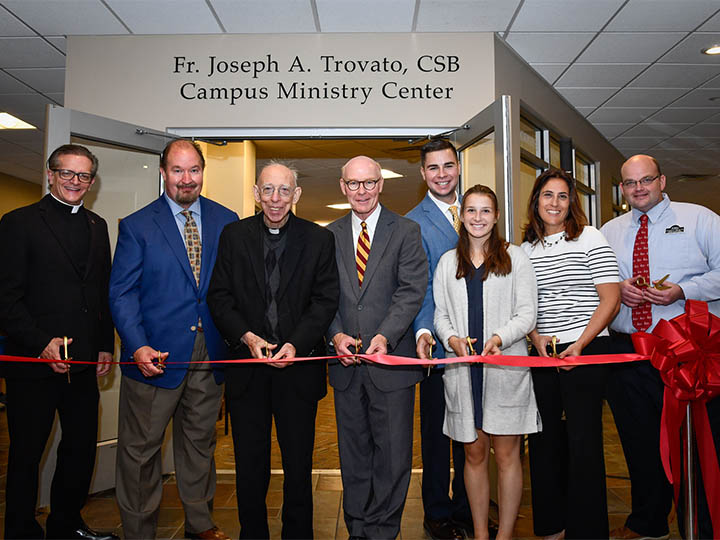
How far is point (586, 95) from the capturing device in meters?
6.02

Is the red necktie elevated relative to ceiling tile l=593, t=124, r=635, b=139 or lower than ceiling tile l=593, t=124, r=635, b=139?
lower

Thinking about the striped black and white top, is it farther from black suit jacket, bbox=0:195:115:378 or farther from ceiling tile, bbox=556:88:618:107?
ceiling tile, bbox=556:88:618:107

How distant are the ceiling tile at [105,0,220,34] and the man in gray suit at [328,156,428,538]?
224 centimetres

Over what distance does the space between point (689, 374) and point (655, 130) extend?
620 cm

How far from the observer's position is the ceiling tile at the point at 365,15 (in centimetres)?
403

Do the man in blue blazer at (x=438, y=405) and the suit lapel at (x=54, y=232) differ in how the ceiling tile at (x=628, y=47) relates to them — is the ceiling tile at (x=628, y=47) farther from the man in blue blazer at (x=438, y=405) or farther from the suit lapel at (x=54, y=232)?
the suit lapel at (x=54, y=232)

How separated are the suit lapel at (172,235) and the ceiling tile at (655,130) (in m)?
6.30

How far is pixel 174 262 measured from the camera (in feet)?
9.02

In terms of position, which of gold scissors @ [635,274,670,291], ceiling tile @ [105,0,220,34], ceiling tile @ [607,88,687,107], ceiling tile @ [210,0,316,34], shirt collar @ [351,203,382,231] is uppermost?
ceiling tile @ [607,88,687,107]

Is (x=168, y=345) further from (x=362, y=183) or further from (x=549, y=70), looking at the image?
(x=549, y=70)

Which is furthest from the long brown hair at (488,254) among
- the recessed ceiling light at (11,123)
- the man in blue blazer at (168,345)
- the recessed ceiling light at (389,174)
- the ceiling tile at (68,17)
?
the recessed ceiling light at (389,174)

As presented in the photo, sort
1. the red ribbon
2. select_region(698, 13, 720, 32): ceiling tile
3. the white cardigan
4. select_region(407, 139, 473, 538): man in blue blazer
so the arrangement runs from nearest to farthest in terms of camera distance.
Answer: the red ribbon, the white cardigan, select_region(407, 139, 473, 538): man in blue blazer, select_region(698, 13, 720, 32): ceiling tile

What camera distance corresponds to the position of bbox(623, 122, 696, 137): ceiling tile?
7.13m

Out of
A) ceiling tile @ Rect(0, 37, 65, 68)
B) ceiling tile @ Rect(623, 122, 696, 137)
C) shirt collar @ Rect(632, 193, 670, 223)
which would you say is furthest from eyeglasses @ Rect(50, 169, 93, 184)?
ceiling tile @ Rect(623, 122, 696, 137)
